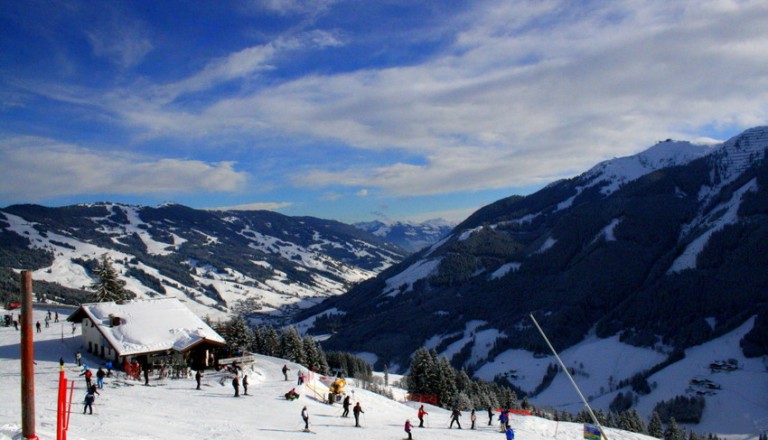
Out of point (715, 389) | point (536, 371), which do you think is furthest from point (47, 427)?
point (536, 371)

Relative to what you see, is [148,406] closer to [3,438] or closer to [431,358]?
[3,438]

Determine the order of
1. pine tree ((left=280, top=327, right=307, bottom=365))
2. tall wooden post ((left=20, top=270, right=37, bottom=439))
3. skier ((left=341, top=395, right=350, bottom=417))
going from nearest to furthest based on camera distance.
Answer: tall wooden post ((left=20, top=270, right=37, bottom=439)) < skier ((left=341, top=395, right=350, bottom=417)) < pine tree ((left=280, top=327, right=307, bottom=365))

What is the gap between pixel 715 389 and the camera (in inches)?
4771

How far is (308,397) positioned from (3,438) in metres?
26.8

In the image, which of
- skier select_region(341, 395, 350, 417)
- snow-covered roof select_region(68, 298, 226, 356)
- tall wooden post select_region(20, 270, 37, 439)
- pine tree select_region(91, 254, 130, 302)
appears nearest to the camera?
tall wooden post select_region(20, 270, 37, 439)

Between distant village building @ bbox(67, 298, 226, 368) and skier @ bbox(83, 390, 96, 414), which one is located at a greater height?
distant village building @ bbox(67, 298, 226, 368)

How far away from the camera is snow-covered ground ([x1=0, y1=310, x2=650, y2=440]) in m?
25.9

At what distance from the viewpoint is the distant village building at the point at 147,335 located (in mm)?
46219

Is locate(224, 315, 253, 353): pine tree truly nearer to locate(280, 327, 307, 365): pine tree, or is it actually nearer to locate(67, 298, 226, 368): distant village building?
locate(280, 327, 307, 365): pine tree

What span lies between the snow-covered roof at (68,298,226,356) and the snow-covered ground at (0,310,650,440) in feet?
11.1

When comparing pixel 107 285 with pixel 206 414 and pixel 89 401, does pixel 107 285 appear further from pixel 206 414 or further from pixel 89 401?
pixel 89 401

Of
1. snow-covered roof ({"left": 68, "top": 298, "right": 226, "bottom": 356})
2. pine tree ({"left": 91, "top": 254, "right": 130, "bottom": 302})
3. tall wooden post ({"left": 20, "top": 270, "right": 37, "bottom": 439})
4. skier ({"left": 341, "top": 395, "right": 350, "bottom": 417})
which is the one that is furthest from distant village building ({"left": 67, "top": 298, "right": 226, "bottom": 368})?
tall wooden post ({"left": 20, "top": 270, "right": 37, "bottom": 439})

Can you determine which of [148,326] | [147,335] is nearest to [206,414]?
[147,335]

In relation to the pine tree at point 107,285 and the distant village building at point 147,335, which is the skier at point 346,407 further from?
the pine tree at point 107,285
